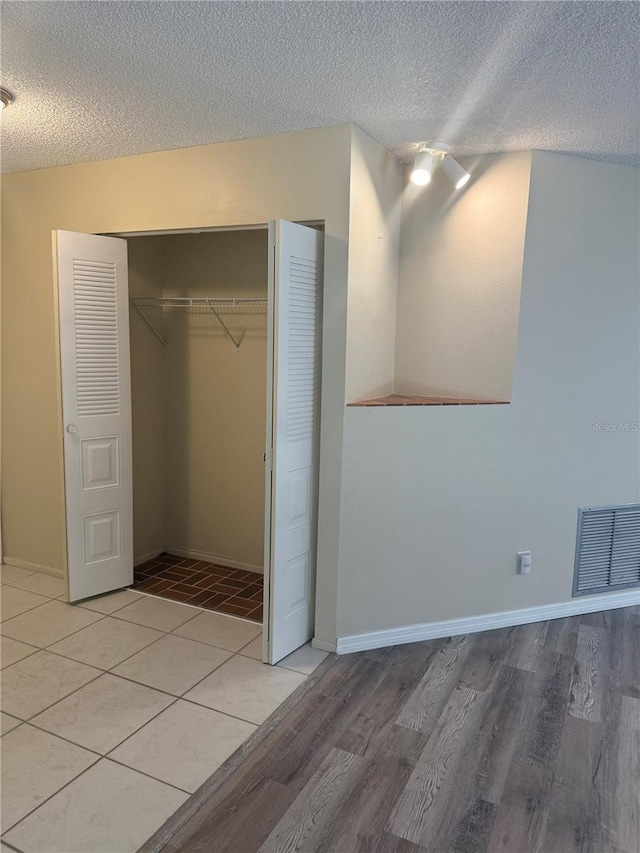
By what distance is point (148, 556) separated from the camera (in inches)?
161

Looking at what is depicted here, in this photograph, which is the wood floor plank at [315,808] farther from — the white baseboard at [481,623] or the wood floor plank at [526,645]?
the wood floor plank at [526,645]

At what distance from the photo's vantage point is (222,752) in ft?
7.12

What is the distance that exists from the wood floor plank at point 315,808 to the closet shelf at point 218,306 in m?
2.44

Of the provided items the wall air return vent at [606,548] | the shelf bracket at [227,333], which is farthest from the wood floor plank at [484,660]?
the shelf bracket at [227,333]

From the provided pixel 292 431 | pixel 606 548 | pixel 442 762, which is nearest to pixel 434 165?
pixel 292 431

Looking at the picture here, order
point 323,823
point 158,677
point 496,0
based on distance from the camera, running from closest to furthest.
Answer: point 496,0 → point 323,823 → point 158,677

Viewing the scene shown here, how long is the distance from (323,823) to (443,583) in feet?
4.56

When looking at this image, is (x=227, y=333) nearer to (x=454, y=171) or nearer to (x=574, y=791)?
(x=454, y=171)

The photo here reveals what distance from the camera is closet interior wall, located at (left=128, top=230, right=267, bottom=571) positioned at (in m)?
3.79

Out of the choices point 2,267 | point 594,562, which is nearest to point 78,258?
point 2,267

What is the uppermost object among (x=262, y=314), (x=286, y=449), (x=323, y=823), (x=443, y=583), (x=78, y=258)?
(x=78, y=258)

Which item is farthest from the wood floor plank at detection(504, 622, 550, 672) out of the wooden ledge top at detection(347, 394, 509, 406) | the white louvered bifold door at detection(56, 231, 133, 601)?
the white louvered bifold door at detection(56, 231, 133, 601)

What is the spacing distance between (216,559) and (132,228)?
7.02 feet

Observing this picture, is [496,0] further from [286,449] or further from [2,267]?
[2,267]
